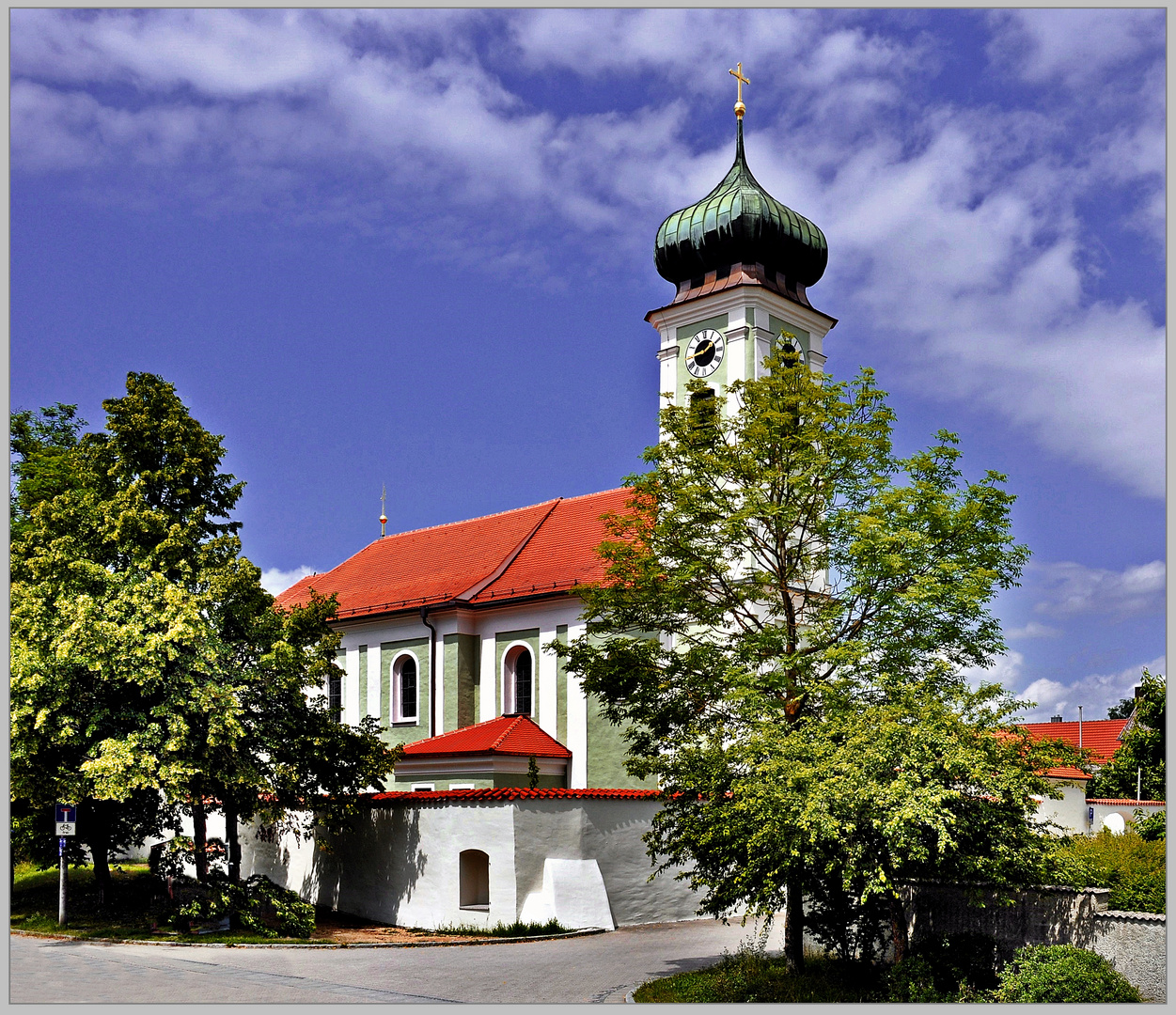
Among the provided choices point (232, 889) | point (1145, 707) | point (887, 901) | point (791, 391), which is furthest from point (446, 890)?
point (1145, 707)

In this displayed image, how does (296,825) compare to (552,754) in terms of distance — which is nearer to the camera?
(296,825)

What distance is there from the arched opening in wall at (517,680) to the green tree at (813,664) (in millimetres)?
12860

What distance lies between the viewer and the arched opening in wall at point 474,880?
23.0m

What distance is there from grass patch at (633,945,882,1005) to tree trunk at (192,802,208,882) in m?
9.11

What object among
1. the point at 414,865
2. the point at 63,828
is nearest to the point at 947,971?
the point at 414,865

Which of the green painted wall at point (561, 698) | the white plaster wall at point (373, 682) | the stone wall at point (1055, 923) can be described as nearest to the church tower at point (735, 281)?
the green painted wall at point (561, 698)

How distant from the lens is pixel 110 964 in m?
16.7

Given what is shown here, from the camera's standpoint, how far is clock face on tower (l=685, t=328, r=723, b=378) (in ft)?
107

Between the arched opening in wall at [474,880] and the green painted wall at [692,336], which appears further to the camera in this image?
the green painted wall at [692,336]

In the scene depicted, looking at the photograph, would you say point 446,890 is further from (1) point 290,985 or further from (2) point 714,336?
(2) point 714,336

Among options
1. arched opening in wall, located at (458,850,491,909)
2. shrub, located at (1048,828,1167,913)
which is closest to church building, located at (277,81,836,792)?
arched opening in wall, located at (458,850,491,909)

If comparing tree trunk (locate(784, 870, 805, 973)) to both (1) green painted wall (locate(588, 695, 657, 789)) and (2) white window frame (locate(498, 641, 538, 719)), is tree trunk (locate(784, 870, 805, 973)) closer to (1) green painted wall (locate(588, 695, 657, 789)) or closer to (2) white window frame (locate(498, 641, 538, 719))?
(1) green painted wall (locate(588, 695, 657, 789))

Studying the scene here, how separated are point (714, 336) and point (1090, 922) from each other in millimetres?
A: 21279

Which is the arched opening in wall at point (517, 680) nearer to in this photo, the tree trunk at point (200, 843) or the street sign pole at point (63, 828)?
the tree trunk at point (200, 843)
